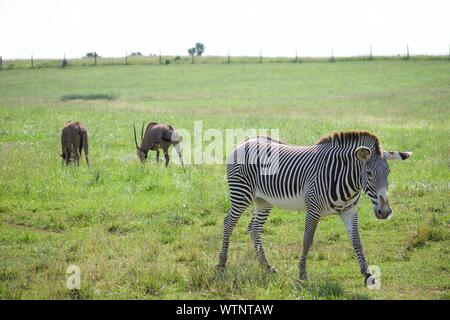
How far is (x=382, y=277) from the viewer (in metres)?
8.96

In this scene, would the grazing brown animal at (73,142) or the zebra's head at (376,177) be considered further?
the grazing brown animal at (73,142)

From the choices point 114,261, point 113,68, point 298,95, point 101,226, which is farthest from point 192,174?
point 113,68

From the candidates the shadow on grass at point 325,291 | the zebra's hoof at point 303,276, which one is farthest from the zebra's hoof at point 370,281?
the zebra's hoof at point 303,276

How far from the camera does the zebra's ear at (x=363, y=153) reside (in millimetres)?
8414

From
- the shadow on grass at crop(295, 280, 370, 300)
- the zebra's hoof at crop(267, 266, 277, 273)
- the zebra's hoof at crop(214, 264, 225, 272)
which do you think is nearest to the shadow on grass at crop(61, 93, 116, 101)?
the zebra's hoof at crop(214, 264, 225, 272)

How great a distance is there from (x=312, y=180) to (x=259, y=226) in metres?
1.37

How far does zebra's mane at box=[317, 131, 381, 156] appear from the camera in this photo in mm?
8608

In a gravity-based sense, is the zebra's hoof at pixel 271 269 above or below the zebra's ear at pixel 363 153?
below

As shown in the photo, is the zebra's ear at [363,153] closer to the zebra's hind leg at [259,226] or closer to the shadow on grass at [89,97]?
the zebra's hind leg at [259,226]

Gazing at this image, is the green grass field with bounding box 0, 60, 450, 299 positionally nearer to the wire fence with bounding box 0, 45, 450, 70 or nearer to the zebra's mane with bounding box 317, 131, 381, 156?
the zebra's mane with bounding box 317, 131, 381, 156

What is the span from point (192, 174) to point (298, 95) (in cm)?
3072

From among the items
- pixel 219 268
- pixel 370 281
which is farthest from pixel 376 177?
pixel 219 268
